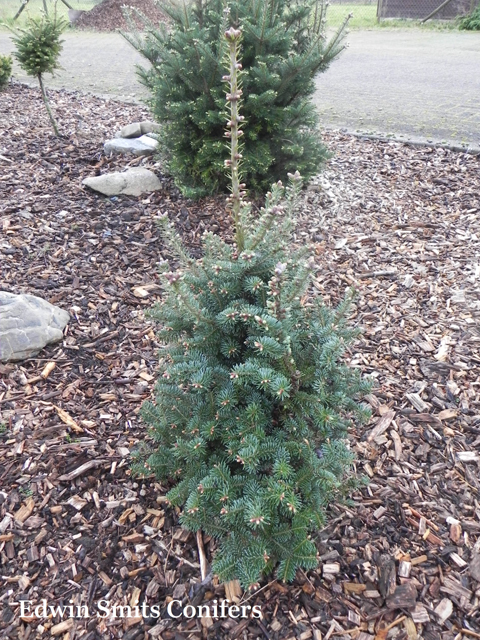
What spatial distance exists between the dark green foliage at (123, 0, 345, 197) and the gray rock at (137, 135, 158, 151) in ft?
3.02

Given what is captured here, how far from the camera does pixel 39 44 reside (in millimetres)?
5332

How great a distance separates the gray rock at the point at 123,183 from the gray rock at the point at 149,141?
28.0 inches

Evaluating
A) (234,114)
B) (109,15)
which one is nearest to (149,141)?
(234,114)

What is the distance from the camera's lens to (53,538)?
227 cm

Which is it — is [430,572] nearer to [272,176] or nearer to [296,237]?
[296,237]

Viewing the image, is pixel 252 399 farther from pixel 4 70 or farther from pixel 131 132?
pixel 4 70

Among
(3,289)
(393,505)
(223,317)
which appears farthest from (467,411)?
(3,289)

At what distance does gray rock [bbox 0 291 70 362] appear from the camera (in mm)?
3107

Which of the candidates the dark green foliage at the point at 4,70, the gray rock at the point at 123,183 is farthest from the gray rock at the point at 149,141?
the dark green foliage at the point at 4,70

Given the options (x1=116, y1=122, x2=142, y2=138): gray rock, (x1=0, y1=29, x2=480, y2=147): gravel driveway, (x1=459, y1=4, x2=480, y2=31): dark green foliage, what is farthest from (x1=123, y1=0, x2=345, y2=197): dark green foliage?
(x1=459, y1=4, x2=480, y2=31): dark green foliage

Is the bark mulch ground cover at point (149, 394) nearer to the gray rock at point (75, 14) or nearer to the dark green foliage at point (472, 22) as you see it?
the dark green foliage at point (472, 22)

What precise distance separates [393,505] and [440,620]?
1.70 feet

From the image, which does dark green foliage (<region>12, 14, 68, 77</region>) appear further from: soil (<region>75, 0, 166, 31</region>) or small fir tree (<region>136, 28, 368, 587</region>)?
soil (<region>75, 0, 166, 31</region>)

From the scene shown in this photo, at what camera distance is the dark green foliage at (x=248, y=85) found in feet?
13.1
